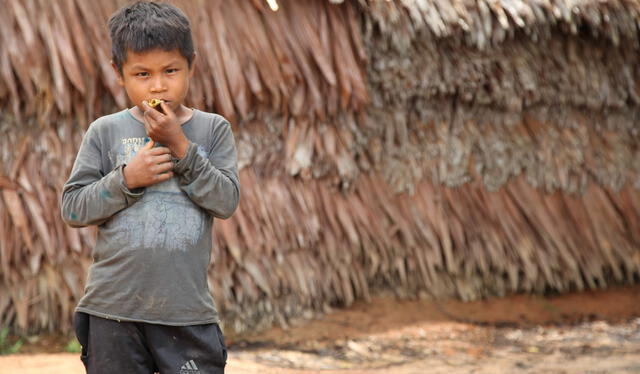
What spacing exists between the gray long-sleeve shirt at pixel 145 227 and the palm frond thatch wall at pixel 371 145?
2.17 m

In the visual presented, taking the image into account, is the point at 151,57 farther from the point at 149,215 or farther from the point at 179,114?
the point at 149,215

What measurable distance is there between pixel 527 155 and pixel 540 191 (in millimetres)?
257

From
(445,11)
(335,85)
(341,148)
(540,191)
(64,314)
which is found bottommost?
(64,314)

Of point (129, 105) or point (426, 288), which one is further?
point (426, 288)

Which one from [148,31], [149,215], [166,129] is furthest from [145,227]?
[148,31]

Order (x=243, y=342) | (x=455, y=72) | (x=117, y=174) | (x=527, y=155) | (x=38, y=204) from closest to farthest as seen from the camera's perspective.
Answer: (x=117, y=174) < (x=38, y=204) < (x=243, y=342) < (x=455, y=72) < (x=527, y=155)

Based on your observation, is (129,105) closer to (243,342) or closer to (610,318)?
(243,342)

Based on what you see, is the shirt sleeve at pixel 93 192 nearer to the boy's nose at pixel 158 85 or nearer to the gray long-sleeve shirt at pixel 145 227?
the gray long-sleeve shirt at pixel 145 227

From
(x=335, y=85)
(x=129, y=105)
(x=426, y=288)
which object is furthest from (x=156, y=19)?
(x=426, y=288)

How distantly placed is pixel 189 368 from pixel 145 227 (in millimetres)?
369

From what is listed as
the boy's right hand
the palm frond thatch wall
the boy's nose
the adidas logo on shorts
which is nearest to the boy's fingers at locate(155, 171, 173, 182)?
the boy's right hand

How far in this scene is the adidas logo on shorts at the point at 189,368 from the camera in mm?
1942

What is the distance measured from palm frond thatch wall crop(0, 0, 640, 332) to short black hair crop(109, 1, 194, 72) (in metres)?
2.12

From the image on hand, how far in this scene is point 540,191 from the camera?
5.20 meters
